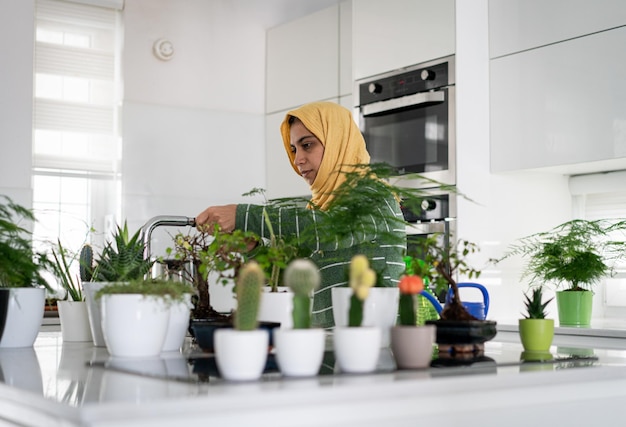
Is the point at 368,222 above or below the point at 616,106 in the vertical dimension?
below

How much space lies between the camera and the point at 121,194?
170 inches

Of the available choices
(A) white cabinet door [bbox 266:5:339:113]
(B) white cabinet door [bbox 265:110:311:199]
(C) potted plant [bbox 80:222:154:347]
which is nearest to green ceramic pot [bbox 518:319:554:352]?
(C) potted plant [bbox 80:222:154:347]

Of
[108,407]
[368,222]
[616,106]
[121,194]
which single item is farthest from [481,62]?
[108,407]

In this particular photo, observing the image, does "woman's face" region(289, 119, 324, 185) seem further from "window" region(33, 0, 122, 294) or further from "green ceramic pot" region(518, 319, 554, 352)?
"window" region(33, 0, 122, 294)

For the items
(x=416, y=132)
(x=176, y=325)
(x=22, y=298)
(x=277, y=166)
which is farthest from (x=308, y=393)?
(x=277, y=166)

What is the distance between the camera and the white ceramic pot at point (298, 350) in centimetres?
108

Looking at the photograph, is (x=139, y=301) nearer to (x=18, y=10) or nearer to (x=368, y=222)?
(x=368, y=222)

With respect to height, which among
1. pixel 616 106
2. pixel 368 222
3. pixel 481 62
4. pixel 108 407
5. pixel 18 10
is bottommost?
pixel 108 407

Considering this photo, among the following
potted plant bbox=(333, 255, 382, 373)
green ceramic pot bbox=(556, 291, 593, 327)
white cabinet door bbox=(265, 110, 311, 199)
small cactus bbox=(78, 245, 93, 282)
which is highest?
white cabinet door bbox=(265, 110, 311, 199)

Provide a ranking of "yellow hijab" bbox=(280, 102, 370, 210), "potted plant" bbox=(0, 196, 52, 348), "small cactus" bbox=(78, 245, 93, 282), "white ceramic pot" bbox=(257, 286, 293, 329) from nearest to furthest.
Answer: "white ceramic pot" bbox=(257, 286, 293, 329) → "potted plant" bbox=(0, 196, 52, 348) → "small cactus" bbox=(78, 245, 93, 282) → "yellow hijab" bbox=(280, 102, 370, 210)

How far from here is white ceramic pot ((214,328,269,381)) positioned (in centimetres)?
105

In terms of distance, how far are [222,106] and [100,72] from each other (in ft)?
2.14

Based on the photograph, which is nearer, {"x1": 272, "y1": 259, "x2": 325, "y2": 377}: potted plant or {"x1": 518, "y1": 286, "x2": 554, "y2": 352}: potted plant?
{"x1": 272, "y1": 259, "x2": 325, "y2": 377}: potted plant

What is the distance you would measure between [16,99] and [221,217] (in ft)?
7.00
